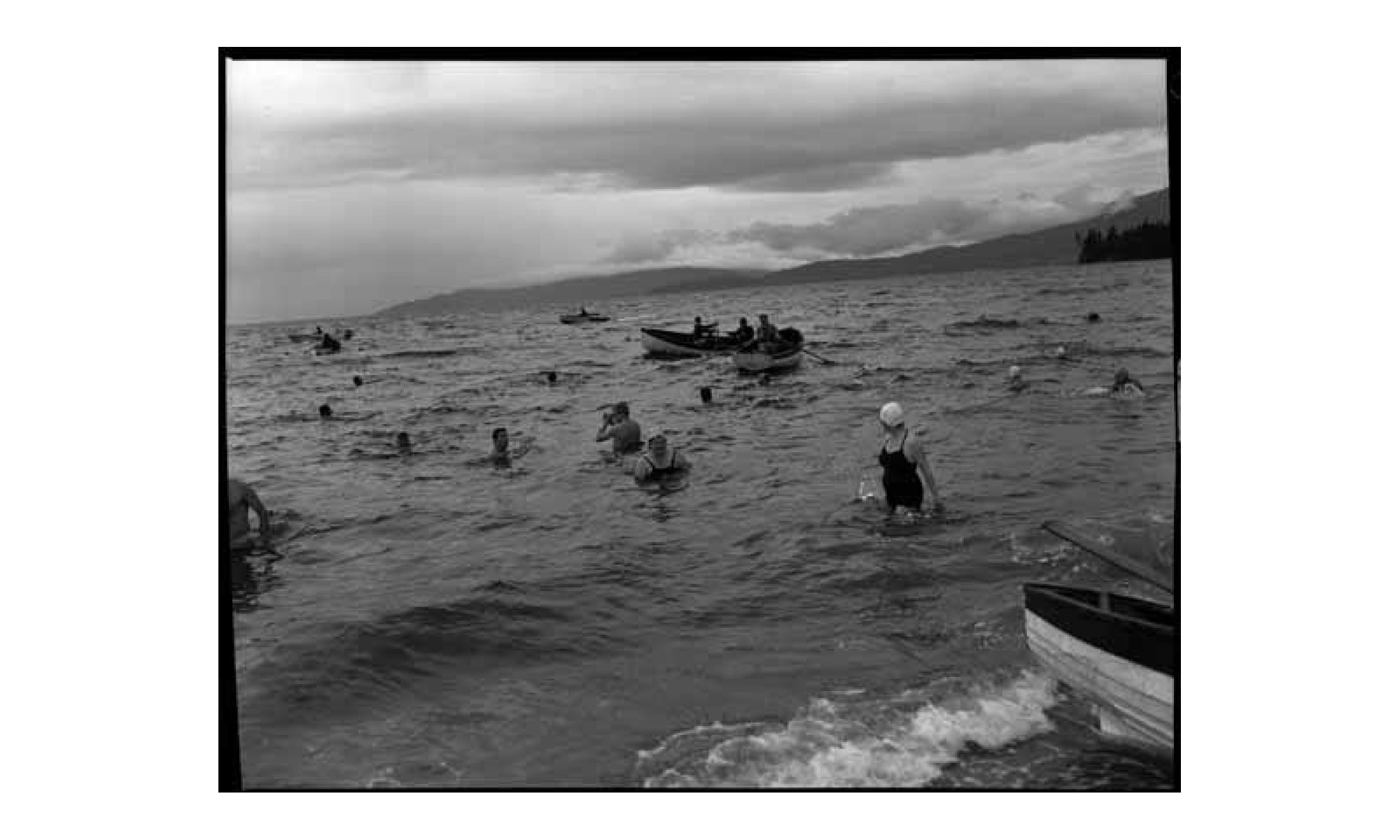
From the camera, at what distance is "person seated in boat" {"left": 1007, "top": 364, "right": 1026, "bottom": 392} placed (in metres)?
5.23

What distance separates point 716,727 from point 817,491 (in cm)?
180

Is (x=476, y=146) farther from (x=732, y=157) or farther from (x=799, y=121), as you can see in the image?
(x=799, y=121)

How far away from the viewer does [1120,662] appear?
427cm

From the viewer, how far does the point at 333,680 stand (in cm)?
452

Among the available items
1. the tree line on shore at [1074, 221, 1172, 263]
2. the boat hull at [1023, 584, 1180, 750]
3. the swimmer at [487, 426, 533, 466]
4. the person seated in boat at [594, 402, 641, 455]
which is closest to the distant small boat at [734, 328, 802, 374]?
the person seated in boat at [594, 402, 641, 455]

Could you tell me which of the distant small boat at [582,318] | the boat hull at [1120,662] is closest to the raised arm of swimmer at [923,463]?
the boat hull at [1120,662]

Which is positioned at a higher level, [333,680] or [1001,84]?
[1001,84]

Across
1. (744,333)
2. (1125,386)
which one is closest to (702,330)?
(744,333)

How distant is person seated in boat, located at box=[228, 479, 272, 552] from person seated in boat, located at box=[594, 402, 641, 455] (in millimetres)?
2112

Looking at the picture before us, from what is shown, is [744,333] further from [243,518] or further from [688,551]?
[243,518]

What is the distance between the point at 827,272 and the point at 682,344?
119 cm

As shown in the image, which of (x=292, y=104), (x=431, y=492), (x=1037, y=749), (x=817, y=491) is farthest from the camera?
(x=817, y=491)

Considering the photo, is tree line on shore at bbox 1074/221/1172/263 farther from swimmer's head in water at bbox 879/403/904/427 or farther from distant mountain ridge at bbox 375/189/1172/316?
swimmer's head in water at bbox 879/403/904/427
